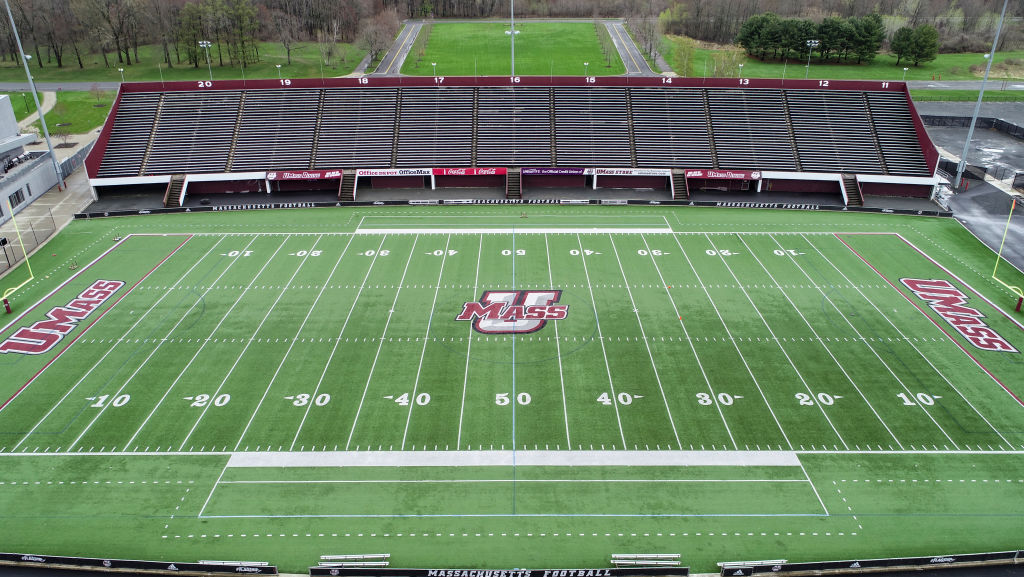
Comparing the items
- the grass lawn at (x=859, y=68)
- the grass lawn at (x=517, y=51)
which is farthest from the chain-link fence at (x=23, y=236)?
the grass lawn at (x=859, y=68)

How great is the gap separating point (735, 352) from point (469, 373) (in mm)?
12423

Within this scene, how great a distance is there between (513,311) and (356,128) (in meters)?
28.0

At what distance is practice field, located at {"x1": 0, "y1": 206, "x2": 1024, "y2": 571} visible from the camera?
21.5m

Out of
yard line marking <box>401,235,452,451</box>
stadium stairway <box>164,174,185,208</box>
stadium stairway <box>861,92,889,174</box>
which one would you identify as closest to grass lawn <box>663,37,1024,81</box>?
stadium stairway <box>861,92,889,174</box>

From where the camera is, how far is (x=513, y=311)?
34.1 m

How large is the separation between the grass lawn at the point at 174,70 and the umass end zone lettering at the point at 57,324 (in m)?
55.0

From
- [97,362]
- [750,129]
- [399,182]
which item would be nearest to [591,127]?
[750,129]

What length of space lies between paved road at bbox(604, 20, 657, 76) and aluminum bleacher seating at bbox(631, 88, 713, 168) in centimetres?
3139

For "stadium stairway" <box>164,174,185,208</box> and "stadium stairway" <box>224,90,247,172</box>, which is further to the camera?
"stadium stairway" <box>224,90,247,172</box>

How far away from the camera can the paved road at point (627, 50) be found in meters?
87.6

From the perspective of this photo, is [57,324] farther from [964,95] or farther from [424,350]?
[964,95]

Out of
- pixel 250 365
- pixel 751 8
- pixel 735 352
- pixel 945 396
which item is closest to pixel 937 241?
pixel 945 396

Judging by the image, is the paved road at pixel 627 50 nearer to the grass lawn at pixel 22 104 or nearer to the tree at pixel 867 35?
the tree at pixel 867 35

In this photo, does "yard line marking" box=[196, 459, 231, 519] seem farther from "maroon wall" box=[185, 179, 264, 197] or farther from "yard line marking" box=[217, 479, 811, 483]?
"maroon wall" box=[185, 179, 264, 197]
